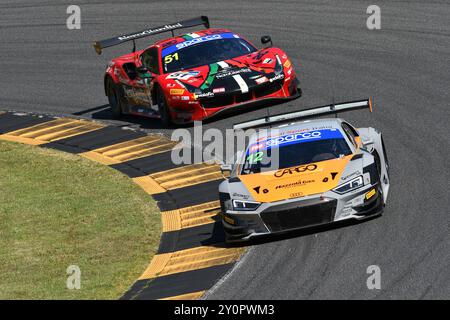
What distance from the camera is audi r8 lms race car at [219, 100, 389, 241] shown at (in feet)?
44.2

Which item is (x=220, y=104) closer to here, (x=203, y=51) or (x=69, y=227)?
(x=203, y=51)

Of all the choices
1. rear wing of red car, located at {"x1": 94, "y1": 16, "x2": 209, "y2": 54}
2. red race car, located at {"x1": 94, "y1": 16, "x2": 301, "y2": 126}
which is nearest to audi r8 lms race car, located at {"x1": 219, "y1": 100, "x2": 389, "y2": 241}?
red race car, located at {"x1": 94, "y1": 16, "x2": 301, "y2": 126}

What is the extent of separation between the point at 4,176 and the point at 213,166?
3.64 m

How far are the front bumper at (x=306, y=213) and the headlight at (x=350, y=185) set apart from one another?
0.26 feet

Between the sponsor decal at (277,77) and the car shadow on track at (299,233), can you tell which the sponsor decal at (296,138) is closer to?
the car shadow on track at (299,233)

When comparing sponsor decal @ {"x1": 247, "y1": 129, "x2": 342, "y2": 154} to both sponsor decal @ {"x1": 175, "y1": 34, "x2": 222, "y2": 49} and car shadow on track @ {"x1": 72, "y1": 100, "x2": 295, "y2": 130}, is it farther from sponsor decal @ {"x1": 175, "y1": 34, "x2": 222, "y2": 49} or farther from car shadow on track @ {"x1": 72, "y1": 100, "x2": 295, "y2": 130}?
sponsor decal @ {"x1": 175, "y1": 34, "x2": 222, "y2": 49}

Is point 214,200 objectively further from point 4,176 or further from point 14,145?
point 14,145

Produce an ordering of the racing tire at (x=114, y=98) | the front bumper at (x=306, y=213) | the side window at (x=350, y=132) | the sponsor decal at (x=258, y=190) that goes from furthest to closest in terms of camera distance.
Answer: the racing tire at (x=114, y=98), the side window at (x=350, y=132), the sponsor decal at (x=258, y=190), the front bumper at (x=306, y=213)

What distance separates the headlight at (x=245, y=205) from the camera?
13.7m

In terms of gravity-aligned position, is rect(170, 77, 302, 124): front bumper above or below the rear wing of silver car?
below

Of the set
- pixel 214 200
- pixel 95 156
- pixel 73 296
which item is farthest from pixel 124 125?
pixel 73 296

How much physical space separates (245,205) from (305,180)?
2.56 feet

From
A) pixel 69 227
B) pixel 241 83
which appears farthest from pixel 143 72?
pixel 69 227

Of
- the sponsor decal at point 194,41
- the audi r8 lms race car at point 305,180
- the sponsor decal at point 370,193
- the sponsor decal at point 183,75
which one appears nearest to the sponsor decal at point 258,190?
the audi r8 lms race car at point 305,180
